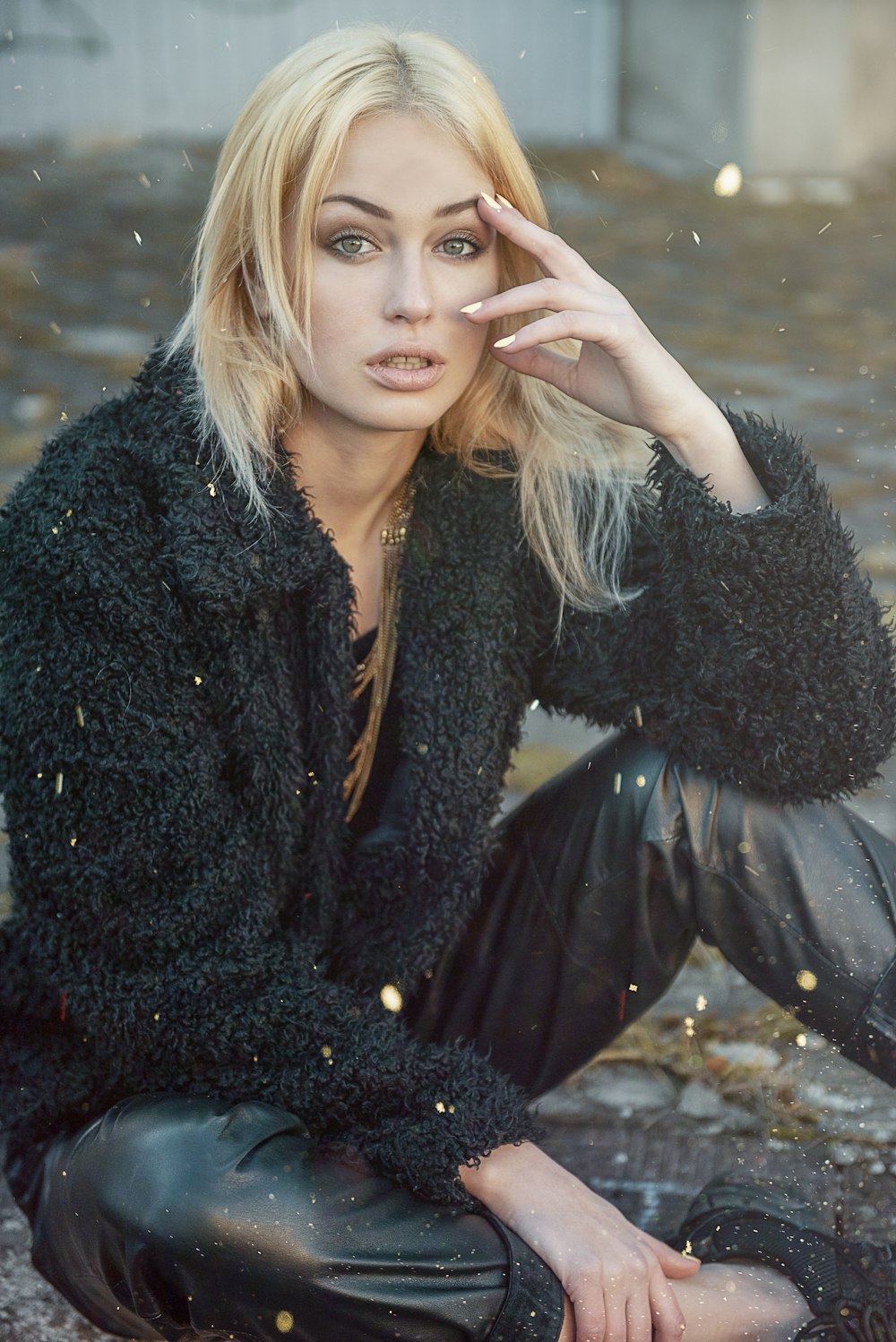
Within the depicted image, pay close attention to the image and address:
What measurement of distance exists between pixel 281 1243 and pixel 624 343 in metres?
1.06

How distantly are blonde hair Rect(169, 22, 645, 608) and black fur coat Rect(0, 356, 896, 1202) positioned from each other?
0.14 ft

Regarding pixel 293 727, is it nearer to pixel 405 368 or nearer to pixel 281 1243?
pixel 405 368

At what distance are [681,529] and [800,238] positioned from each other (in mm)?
8114

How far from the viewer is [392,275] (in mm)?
1645

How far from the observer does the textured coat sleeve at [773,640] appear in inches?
64.8

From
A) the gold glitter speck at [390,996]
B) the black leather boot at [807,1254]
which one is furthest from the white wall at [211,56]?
the black leather boot at [807,1254]

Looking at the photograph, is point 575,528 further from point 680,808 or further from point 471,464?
point 680,808

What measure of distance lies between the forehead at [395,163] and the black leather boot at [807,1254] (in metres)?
1.25

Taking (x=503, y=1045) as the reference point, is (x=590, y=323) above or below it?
above

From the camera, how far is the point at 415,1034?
1.86m

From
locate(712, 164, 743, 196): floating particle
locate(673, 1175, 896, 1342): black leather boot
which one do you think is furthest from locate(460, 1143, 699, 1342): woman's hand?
locate(712, 164, 743, 196): floating particle

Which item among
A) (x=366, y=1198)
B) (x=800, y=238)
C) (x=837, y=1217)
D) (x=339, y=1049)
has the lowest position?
(x=837, y=1217)

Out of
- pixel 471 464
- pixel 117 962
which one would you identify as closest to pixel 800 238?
pixel 471 464

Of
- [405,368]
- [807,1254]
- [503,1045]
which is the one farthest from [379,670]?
[807,1254]
